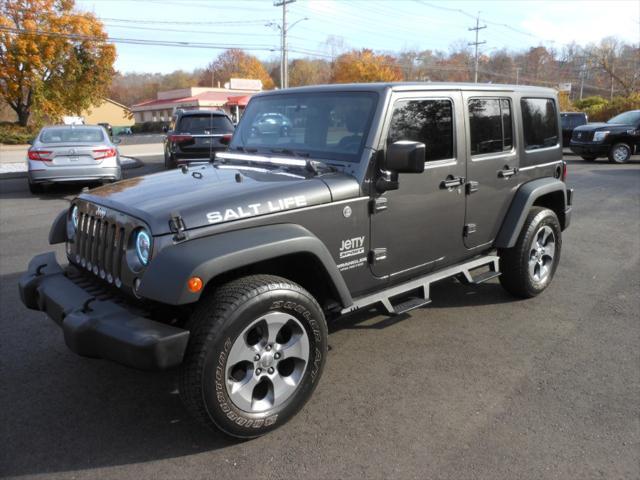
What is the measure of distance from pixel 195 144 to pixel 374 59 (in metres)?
57.0

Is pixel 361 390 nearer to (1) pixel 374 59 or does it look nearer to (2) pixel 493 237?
(2) pixel 493 237

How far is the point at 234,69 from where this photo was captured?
98.1 m

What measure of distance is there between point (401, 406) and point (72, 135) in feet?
34.5

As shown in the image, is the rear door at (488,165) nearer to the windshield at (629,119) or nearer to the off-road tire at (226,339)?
the off-road tire at (226,339)

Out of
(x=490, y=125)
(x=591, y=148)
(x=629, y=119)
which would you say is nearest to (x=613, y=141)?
(x=591, y=148)

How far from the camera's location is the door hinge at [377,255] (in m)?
3.61

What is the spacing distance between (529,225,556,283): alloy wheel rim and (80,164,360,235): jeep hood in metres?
2.41

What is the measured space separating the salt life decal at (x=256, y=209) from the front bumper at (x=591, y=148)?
673 inches

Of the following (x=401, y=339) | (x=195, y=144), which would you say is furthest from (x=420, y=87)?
(x=195, y=144)

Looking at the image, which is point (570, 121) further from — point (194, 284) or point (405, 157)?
point (194, 284)

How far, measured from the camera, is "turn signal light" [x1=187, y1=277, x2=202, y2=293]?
264cm

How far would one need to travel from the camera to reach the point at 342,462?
281 centimetres

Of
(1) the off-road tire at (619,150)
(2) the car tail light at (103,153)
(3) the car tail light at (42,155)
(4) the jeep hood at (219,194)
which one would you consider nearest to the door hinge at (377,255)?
(4) the jeep hood at (219,194)

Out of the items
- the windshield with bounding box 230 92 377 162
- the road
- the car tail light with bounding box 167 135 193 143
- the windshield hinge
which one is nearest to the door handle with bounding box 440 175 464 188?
the windshield with bounding box 230 92 377 162
